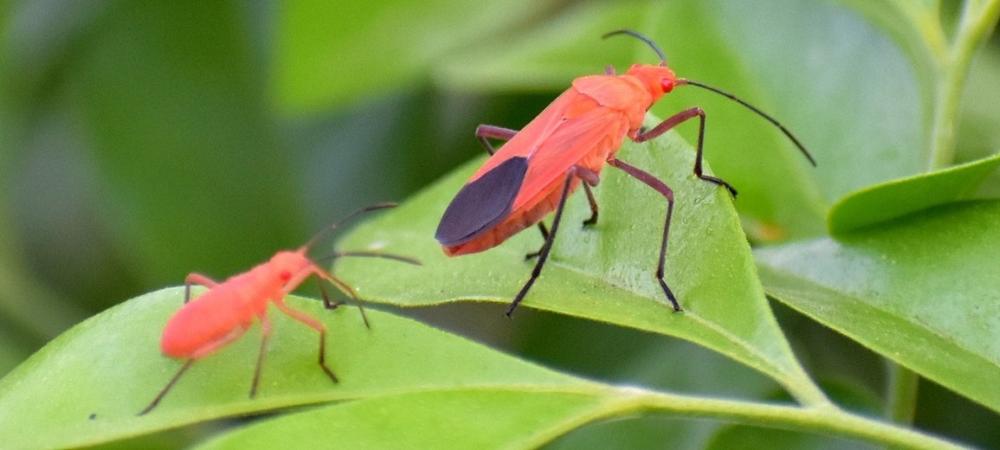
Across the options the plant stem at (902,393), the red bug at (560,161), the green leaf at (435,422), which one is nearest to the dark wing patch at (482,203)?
the red bug at (560,161)

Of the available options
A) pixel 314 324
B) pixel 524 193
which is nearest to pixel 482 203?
pixel 524 193

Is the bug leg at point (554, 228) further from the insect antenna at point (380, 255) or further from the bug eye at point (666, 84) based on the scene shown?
the bug eye at point (666, 84)

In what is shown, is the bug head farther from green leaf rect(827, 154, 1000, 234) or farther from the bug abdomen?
the bug abdomen

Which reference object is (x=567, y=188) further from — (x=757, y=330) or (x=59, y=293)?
(x=59, y=293)

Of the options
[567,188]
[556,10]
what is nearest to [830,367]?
[567,188]

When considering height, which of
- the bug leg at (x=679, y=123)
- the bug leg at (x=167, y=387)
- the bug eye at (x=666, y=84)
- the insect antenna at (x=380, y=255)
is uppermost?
the bug eye at (x=666, y=84)

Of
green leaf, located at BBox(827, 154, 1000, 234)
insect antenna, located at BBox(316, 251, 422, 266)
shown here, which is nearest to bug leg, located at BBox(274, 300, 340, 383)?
insect antenna, located at BBox(316, 251, 422, 266)

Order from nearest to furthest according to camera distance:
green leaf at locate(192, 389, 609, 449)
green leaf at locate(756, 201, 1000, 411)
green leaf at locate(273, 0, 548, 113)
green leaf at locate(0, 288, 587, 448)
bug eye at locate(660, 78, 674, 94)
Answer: green leaf at locate(192, 389, 609, 449), green leaf at locate(0, 288, 587, 448), green leaf at locate(756, 201, 1000, 411), bug eye at locate(660, 78, 674, 94), green leaf at locate(273, 0, 548, 113)
